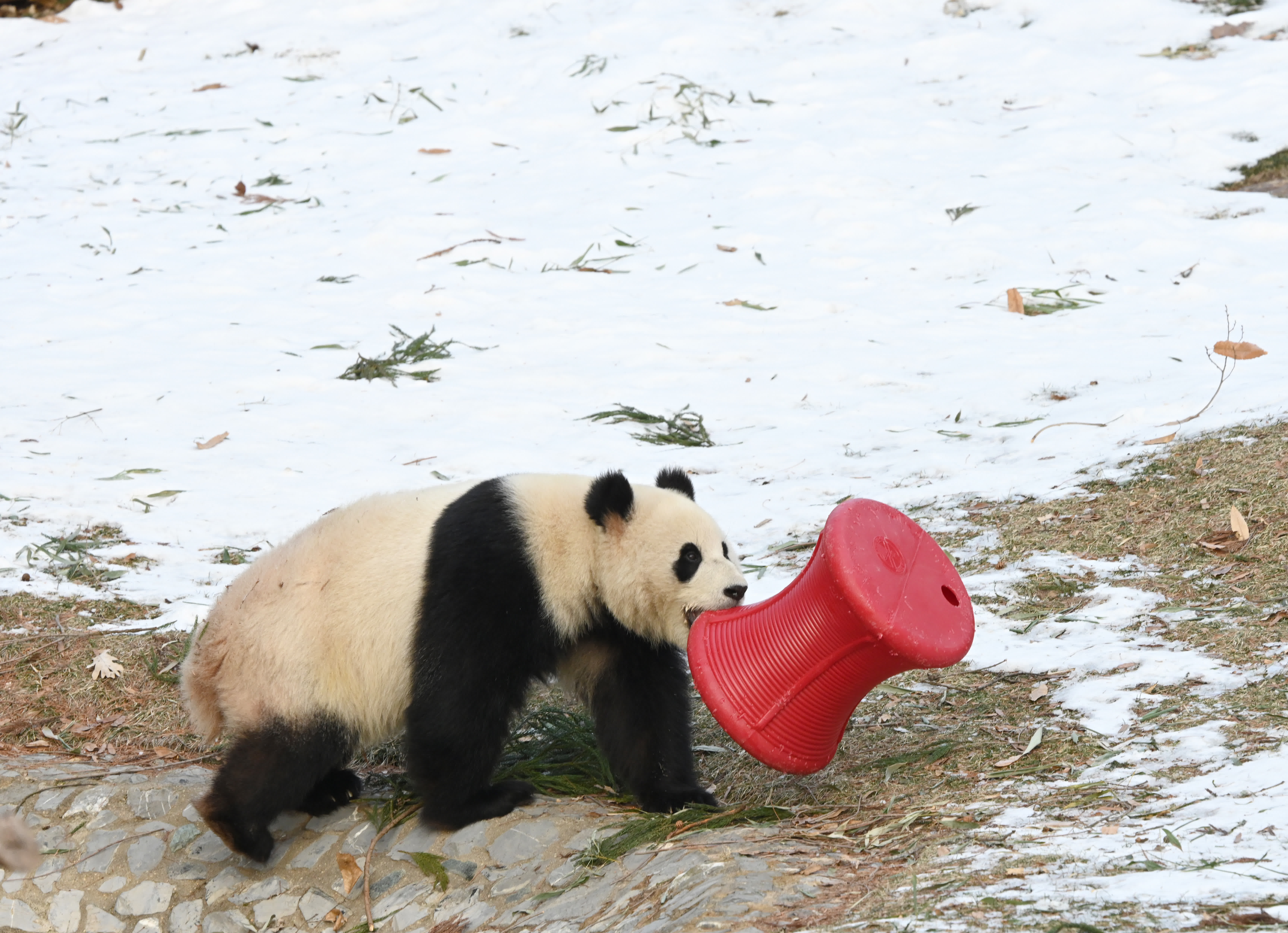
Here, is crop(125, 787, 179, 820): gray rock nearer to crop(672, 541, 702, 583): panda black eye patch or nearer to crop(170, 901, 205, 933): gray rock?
crop(170, 901, 205, 933): gray rock

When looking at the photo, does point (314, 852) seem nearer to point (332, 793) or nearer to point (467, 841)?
point (332, 793)

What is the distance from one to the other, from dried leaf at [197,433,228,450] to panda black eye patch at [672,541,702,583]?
3.89 m

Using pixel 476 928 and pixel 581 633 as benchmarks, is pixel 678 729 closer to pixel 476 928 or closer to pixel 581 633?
pixel 581 633

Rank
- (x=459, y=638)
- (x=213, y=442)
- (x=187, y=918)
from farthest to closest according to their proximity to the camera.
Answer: (x=213, y=442) < (x=187, y=918) < (x=459, y=638)

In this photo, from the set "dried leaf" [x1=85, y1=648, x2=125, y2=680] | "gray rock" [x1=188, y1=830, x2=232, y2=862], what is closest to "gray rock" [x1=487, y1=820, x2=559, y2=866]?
A: "gray rock" [x1=188, y1=830, x2=232, y2=862]

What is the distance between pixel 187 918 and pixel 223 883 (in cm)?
16

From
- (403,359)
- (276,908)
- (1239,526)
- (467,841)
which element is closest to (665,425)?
(403,359)

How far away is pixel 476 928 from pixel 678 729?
86cm

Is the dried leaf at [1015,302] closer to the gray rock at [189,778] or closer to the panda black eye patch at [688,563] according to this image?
the panda black eye patch at [688,563]

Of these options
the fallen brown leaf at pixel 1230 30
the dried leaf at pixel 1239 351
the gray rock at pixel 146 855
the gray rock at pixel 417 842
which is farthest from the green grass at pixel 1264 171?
the gray rock at pixel 146 855

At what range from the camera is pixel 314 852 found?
12.8 ft

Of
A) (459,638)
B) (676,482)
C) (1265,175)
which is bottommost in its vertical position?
(1265,175)

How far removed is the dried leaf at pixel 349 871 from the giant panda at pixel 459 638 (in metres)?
0.22

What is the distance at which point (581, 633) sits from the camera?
3854 millimetres
